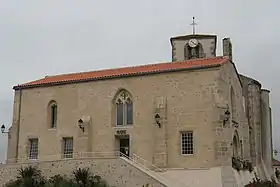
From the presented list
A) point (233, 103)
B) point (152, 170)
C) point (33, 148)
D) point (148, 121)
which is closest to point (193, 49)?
point (233, 103)

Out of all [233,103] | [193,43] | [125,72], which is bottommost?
[233,103]

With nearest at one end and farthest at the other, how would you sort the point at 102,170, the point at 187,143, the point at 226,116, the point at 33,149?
the point at 102,170, the point at 226,116, the point at 187,143, the point at 33,149

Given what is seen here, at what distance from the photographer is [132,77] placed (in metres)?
36.0

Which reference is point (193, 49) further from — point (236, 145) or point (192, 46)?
point (236, 145)

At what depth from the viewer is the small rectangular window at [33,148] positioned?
3828 cm

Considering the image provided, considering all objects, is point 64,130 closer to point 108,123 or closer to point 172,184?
point 108,123

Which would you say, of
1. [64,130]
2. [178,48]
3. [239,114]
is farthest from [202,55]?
[64,130]

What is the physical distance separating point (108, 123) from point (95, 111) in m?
1.53

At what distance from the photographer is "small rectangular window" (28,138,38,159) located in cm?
3828

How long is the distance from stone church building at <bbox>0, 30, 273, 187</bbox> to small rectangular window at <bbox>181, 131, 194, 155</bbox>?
0.07 metres

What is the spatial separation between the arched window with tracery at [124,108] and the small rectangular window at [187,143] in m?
4.44

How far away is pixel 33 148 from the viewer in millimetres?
38656

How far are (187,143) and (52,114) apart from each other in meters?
11.9

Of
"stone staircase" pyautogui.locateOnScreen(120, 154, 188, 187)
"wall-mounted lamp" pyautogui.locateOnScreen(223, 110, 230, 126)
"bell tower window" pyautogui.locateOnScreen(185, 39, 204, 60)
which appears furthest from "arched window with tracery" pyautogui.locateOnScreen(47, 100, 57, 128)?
"bell tower window" pyautogui.locateOnScreen(185, 39, 204, 60)
